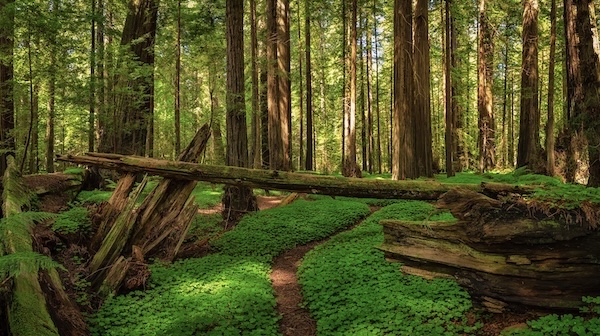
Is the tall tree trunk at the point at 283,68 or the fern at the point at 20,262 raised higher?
the tall tree trunk at the point at 283,68

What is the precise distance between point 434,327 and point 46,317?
14.8 feet

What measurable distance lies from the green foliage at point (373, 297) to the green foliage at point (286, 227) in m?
1.35

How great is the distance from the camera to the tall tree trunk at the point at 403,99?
15.1 meters

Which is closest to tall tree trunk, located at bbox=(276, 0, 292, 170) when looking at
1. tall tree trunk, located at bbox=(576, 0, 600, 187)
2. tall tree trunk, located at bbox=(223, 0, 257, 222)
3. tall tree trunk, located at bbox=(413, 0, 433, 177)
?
tall tree trunk, located at bbox=(223, 0, 257, 222)

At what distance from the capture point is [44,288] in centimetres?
501

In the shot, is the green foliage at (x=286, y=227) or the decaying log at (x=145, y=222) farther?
the green foliage at (x=286, y=227)

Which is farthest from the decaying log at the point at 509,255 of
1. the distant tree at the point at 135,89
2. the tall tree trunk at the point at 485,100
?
the tall tree trunk at the point at 485,100

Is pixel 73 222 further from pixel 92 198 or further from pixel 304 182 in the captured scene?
pixel 304 182

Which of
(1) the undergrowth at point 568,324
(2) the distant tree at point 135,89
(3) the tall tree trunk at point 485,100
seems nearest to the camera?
(1) the undergrowth at point 568,324

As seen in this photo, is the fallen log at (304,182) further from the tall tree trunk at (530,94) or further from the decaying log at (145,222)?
the tall tree trunk at (530,94)

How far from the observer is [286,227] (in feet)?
33.4

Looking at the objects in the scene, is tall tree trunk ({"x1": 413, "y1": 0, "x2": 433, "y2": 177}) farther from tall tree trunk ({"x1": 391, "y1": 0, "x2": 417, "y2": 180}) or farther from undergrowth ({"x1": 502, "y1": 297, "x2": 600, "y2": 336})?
undergrowth ({"x1": 502, "y1": 297, "x2": 600, "y2": 336})

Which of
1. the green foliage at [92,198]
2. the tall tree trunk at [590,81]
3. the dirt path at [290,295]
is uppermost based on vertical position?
the tall tree trunk at [590,81]

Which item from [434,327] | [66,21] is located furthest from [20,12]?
[434,327]
